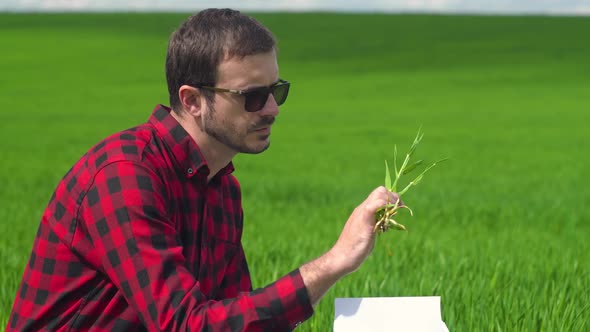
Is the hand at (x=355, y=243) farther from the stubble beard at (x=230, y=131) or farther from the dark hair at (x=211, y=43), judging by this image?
the dark hair at (x=211, y=43)

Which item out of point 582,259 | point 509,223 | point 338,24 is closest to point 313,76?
point 338,24

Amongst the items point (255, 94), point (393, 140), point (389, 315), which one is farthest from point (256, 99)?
point (393, 140)

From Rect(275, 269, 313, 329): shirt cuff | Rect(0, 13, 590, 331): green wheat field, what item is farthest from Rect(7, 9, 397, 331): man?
Rect(0, 13, 590, 331): green wheat field

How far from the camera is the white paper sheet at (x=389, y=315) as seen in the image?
7.42 ft

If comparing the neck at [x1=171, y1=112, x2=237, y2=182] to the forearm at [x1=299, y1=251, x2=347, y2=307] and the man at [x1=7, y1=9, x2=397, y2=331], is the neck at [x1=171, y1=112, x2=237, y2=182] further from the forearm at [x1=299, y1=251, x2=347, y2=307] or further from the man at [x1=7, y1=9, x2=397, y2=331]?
the forearm at [x1=299, y1=251, x2=347, y2=307]

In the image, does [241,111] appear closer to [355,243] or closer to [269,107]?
[269,107]

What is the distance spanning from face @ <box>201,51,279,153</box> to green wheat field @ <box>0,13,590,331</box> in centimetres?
61

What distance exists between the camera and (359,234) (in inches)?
89.5

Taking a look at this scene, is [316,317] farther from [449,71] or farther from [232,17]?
[449,71]

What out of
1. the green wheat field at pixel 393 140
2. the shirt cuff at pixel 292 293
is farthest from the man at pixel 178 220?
the green wheat field at pixel 393 140

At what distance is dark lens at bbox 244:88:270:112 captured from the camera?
2613 millimetres

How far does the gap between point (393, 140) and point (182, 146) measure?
59.4 ft

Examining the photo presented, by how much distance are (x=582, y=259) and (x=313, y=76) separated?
33640mm

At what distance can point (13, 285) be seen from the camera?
17.2 ft
